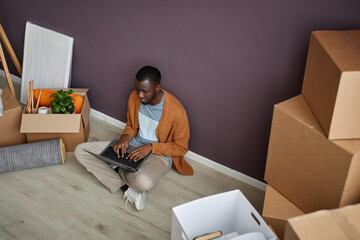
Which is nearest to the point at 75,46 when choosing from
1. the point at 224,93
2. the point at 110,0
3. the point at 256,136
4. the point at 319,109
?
the point at 110,0

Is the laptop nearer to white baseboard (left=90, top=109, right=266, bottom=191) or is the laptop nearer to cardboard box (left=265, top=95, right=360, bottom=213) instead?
white baseboard (left=90, top=109, right=266, bottom=191)

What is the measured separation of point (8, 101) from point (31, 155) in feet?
1.55

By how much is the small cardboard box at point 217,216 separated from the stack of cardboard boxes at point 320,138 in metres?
0.15

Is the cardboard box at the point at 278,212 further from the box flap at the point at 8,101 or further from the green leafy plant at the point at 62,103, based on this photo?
the box flap at the point at 8,101

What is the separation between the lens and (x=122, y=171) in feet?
7.95

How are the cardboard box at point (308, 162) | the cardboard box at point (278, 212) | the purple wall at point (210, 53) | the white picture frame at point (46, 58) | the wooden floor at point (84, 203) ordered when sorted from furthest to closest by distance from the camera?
the white picture frame at point (46, 58)
the wooden floor at point (84, 203)
the purple wall at point (210, 53)
the cardboard box at point (278, 212)
the cardboard box at point (308, 162)

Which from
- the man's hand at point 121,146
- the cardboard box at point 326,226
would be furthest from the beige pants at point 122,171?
the cardboard box at point 326,226

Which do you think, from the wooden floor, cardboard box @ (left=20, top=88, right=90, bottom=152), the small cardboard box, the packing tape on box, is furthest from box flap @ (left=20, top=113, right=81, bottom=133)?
the small cardboard box

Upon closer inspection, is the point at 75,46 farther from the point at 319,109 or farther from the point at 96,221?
the point at 319,109

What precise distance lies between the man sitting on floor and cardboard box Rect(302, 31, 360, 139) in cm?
96

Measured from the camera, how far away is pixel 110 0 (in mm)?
2576

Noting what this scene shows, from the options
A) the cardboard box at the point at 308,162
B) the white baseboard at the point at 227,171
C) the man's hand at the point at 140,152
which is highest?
the cardboard box at the point at 308,162

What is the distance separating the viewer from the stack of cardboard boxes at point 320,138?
55.5 inches

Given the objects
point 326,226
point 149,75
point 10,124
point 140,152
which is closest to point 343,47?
point 326,226
